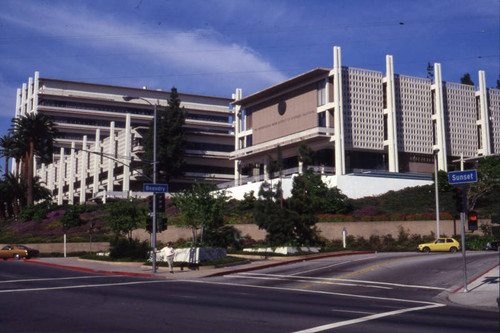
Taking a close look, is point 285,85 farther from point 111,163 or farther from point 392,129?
point 111,163

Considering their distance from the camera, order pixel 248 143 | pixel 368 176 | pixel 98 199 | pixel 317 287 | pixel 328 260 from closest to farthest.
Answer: pixel 317 287
pixel 328 260
pixel 368 176
pixel 248 143
pixel 98 199

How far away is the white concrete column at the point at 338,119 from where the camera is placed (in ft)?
194

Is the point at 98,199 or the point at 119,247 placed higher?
the point at 98,199

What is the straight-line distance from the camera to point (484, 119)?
66.2 meters

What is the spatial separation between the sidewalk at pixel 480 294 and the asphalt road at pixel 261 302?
2.25ft

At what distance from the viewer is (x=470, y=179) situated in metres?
20.3

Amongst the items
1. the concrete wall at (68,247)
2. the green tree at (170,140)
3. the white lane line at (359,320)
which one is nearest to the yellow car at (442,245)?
the white lane line at (359,320)

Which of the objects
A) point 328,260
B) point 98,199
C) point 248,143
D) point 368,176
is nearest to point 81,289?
point 328,260

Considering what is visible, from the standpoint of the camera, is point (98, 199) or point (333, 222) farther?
point (98, 199)

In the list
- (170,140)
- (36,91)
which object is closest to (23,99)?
(36,91)

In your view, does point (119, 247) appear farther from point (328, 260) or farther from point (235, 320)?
point (235, 320)

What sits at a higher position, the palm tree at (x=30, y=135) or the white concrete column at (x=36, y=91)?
the white concrete column at (x=36, y=91)

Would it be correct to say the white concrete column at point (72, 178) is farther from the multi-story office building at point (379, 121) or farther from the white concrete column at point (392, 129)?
the white concrete column at point (392, 129)

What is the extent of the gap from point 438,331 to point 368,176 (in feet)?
147
